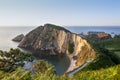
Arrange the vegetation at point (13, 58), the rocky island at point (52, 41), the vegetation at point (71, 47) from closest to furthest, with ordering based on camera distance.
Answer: the vegetation at point (13, 58) → the vegetation at point (71, 47) → the rocky island at point (52, 41)

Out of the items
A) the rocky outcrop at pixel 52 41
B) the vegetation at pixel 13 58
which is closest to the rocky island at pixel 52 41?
the rocky outcrop at pixel 52 41

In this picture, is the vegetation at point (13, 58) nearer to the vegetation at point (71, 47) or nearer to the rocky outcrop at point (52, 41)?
the rocky outcrop at point (52, 41)

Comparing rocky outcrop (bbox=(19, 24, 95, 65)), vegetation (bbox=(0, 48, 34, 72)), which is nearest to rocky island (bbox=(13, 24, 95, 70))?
rocky outcrop (bbox=(19, 24, 95, 65))

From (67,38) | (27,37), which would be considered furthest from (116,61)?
(27,37)

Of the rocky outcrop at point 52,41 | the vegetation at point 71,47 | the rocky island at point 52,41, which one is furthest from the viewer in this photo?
the rocky outcrop at point 52,41

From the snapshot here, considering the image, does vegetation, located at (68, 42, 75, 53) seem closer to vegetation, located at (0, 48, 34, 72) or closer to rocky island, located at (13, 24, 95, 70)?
rocky island, located at (13, 24, 95, 70)

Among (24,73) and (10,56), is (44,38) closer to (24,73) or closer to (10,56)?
(10,56)

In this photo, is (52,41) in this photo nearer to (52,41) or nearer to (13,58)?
(52,41)

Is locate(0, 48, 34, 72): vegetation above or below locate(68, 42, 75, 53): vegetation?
above

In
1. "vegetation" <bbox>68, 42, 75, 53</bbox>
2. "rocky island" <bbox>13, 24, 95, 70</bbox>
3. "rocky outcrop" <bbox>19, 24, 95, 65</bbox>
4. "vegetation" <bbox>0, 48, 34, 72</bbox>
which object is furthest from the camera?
"rocky outcrop" <bbox>19, 24, 95, 65</bbox>

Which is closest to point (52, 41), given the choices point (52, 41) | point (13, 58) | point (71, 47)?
point (52, 41)

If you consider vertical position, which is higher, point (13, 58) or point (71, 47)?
point (13, 58)
